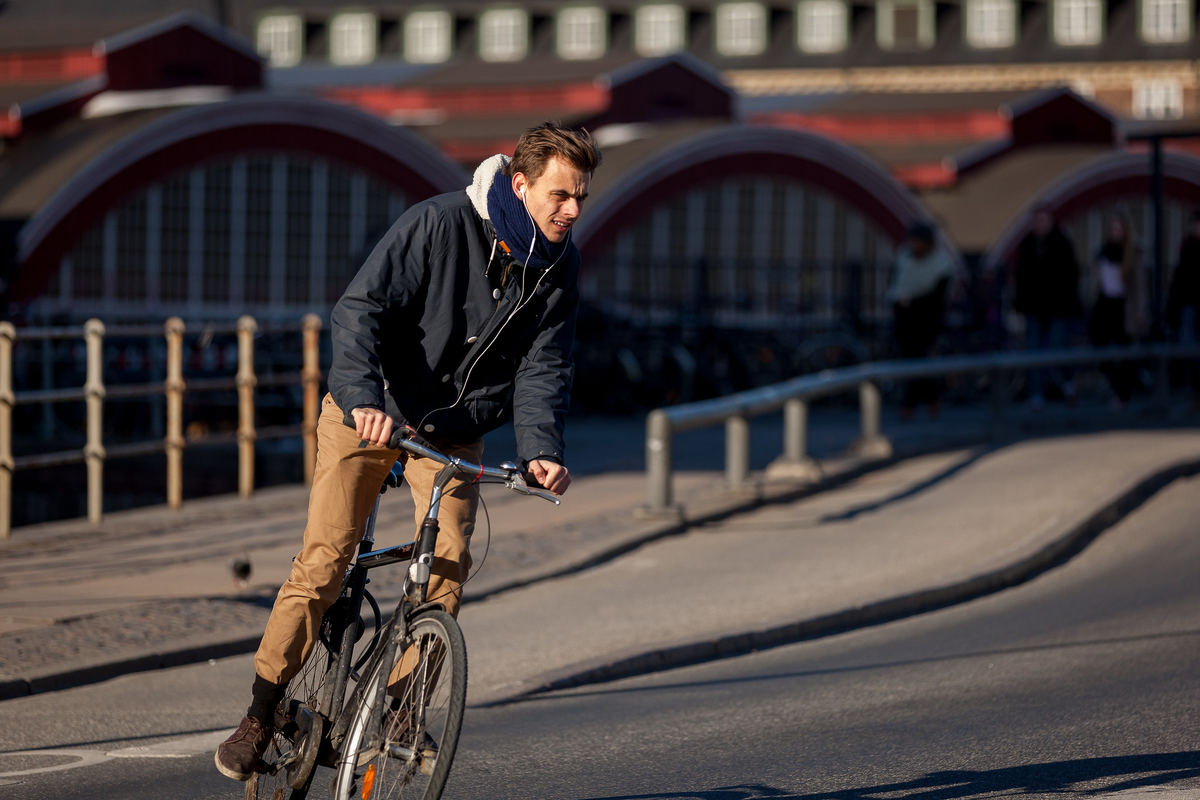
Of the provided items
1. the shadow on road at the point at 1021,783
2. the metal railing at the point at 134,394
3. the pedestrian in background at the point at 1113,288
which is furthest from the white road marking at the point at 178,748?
the pedestrian in background at the point at 1113,288

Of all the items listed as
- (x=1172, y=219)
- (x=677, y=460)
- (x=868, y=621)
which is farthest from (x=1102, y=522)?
(x=1172, y=219)

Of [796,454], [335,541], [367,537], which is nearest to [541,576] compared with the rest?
[796,454]

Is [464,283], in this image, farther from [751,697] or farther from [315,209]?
[315,209]

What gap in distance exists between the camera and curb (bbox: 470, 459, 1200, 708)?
6.87 meters

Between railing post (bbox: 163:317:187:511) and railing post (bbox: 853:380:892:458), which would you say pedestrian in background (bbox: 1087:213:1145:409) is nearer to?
railing post (bbox: 853:380:892:458)

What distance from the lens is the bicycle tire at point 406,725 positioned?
4.15 m

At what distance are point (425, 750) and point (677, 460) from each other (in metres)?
10.1

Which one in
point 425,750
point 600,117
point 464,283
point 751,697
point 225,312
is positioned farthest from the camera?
point 600,117

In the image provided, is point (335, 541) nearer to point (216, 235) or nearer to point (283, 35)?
point (216, 235)

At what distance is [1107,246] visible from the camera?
58.7 feet

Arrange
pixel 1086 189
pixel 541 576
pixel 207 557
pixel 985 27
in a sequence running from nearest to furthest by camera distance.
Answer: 1. pixel 541 576
2. pixel 207 557
3. pixel 1086 189
4. pixel 985 27

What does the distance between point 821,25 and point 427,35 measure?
15039 millimetres

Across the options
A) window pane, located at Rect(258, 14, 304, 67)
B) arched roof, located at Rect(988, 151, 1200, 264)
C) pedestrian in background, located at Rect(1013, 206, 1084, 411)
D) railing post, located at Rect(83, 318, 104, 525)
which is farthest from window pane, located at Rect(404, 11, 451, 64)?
railing post, located at Rect(83, 318, 104, 525)

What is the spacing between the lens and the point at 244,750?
14.8 feet
